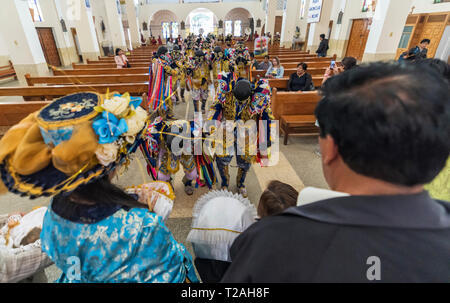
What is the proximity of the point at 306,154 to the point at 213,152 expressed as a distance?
2.16m

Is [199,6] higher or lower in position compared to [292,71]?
higher

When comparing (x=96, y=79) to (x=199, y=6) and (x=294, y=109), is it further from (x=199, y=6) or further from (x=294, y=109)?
(x=199, y=6)

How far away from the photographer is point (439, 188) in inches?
56.0

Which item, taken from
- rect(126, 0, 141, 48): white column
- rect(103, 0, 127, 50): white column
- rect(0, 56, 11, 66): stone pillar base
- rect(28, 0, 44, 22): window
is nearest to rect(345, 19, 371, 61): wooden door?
rect(103, 0, 127, 50): white column

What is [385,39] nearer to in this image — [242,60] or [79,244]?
[242,60]

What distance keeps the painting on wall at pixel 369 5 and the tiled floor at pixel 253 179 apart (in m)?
10.1

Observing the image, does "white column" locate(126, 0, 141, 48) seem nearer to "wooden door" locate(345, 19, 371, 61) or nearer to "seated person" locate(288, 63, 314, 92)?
"wooden door" locate(345, 19, 371, 61)

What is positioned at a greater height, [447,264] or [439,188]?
[447,264]

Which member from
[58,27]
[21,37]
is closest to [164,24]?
[58,27]

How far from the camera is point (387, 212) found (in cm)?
51

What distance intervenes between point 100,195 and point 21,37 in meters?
8.85

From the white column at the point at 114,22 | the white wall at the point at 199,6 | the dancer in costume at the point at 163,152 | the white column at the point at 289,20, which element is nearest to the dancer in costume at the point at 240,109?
the dancer in costume at the point at 163,152
